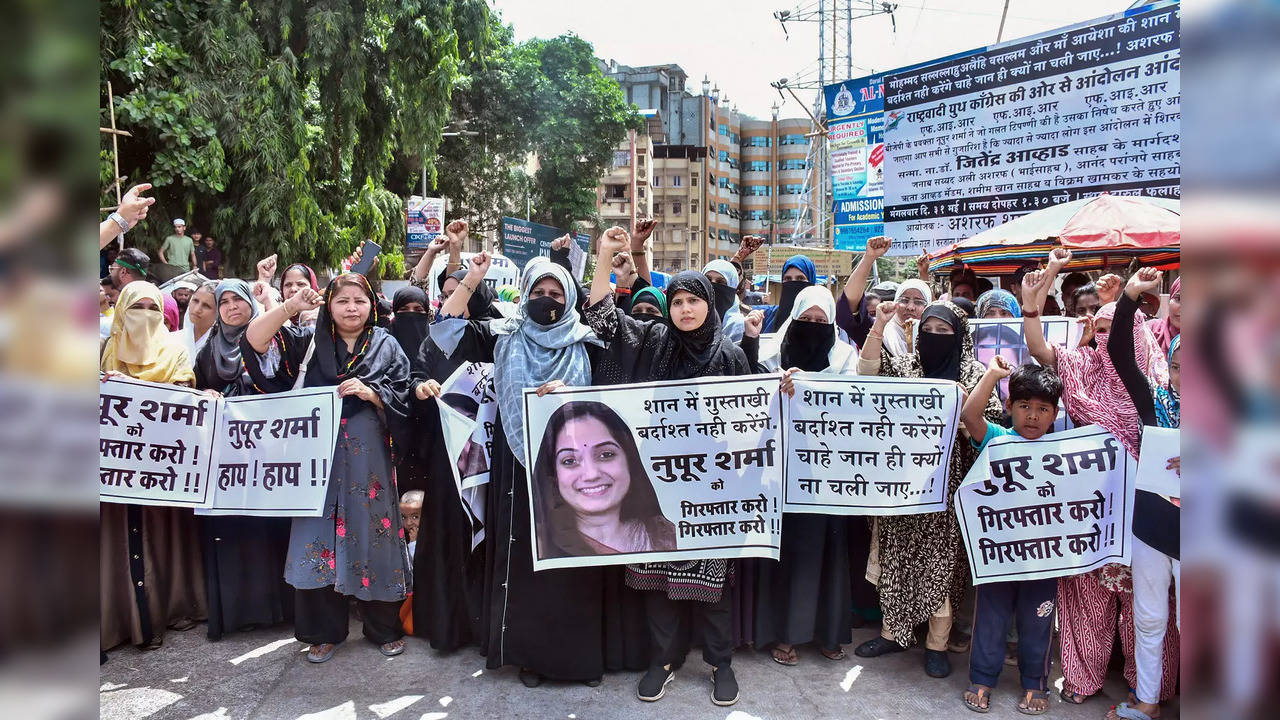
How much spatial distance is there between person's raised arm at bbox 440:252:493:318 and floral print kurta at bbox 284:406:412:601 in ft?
2.02

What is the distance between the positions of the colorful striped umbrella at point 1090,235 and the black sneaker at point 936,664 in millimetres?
3615

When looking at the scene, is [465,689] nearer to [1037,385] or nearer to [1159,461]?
[1037,385]

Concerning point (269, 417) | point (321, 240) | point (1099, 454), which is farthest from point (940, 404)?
point (321, 240)

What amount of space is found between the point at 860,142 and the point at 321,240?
8727 millimetres

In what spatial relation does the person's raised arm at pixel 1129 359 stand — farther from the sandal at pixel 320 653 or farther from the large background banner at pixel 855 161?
the large background banner at pixel 855 161

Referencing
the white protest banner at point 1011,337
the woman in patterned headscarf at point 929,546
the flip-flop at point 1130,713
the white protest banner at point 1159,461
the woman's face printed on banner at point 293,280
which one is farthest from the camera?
the woman's face printed on banner at point 293,280

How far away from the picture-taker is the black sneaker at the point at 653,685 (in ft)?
11.5

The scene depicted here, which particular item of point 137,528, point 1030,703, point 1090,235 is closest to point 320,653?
point 137,528

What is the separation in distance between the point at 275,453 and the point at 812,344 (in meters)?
2.71

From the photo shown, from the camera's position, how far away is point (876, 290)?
7.20 meters

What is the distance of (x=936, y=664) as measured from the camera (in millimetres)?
3783

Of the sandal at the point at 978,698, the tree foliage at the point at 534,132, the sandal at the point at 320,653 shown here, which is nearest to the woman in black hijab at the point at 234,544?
the sandal at the point at 320,653

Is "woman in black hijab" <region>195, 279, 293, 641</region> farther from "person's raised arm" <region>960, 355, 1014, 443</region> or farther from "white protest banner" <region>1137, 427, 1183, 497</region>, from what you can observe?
"white protest banner" <region>1137, 427, 1183, 497</region>
